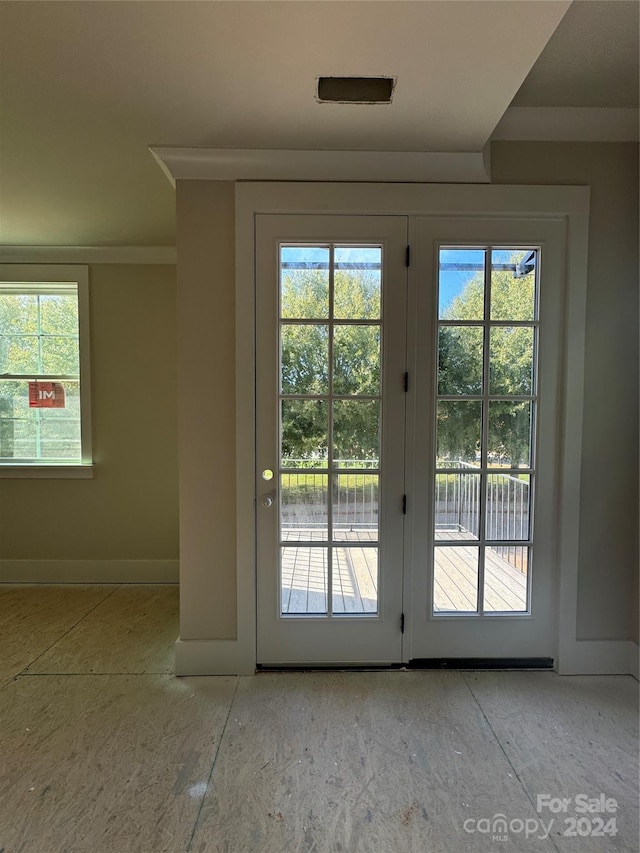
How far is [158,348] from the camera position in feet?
10.2

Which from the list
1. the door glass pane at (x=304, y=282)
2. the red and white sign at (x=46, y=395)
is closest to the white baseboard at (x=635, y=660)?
the door glass pane at (x=304, y=282)

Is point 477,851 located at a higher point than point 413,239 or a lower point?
lower

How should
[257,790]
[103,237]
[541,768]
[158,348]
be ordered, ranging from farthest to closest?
[158,348] < [103,237] < [541,768] < [257,790]

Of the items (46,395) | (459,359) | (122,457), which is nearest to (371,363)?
(459,359)

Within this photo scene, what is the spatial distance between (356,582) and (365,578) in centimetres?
5

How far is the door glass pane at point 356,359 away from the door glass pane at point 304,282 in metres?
0.16

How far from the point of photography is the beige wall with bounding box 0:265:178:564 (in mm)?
3070

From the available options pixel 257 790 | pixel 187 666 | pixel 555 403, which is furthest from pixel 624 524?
pixel 187 666

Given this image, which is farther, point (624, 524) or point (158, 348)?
point (158, 348)

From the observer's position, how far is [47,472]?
3.09m

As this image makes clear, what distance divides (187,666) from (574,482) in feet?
7.00

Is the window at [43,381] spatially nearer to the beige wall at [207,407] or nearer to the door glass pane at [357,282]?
the beige wall at [207,407]

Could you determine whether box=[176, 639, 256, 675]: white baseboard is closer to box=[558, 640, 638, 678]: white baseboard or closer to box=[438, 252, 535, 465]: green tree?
box=[438, 252, 535, 465]: green tree

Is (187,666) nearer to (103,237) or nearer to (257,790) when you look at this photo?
(257,790)
